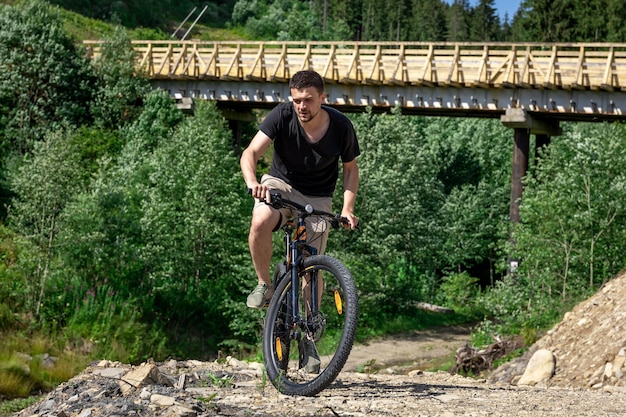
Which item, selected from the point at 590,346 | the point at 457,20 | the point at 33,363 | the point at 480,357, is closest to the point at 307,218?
the point at 590,346

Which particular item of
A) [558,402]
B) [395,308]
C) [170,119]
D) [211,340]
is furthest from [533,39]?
[558,402]

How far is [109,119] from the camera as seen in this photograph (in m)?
40.7

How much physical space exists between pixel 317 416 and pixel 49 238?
21.9 metres

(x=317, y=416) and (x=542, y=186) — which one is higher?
(x=542, y=186)

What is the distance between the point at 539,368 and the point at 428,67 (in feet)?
71.1

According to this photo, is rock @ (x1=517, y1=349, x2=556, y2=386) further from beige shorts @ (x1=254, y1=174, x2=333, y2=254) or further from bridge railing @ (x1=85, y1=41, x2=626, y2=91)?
bridge railing @ (x1=85, y1=41, x2=626, y2=91)

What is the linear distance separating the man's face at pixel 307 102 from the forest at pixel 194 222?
13543mm

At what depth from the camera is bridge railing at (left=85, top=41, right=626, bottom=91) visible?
3195cm

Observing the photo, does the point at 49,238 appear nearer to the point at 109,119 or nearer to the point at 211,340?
the point at 211,340

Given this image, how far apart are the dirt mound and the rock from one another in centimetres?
12

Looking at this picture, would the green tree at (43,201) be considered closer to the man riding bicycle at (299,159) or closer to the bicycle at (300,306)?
the man riding bicycle at (299,159)

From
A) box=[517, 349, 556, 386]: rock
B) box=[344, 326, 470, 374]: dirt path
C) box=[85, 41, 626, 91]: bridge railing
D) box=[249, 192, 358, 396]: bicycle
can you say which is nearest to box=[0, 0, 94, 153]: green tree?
box=[85, 41, 626, 91]: bridge railing

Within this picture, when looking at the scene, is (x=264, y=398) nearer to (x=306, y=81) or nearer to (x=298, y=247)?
(x=298, y=247)

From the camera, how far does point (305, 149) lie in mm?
7184
